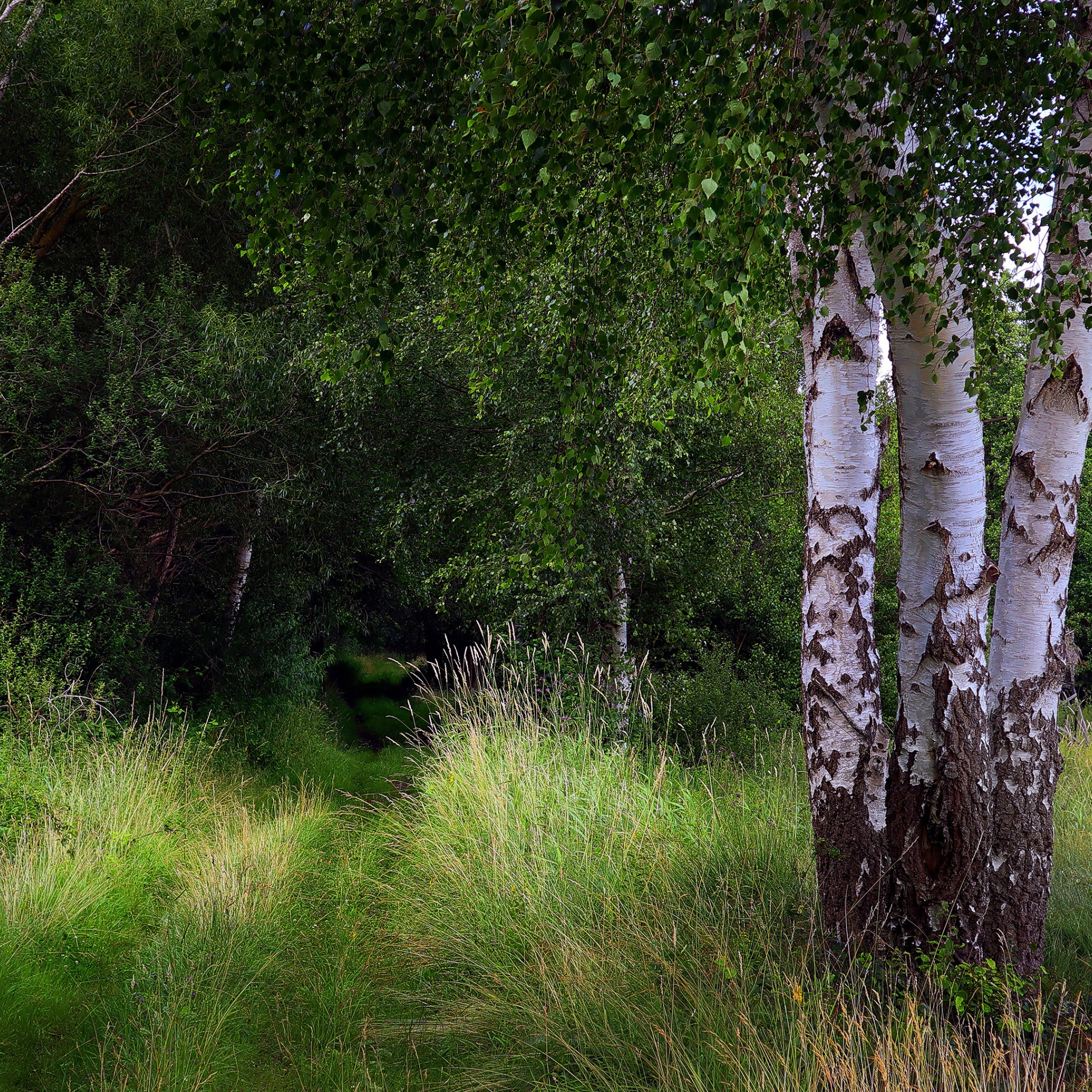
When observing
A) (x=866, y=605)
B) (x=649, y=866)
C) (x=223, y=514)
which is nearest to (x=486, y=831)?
(x=649, y=866)

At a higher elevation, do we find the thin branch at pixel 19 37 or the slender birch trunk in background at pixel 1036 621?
the thin branch at pixel 19 37

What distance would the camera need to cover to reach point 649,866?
163 inches

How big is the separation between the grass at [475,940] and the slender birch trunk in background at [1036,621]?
52 centimetres

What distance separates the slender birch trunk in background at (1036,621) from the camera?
3.26 m

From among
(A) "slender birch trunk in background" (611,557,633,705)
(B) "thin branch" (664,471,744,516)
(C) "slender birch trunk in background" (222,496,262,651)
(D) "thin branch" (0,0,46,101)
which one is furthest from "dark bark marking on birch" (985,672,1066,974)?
(D) "thin branch" (0,0,46,101)

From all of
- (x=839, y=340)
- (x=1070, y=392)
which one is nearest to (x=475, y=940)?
(x=839, y=340)

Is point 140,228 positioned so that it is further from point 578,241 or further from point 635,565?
point 578,241

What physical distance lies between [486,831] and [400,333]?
5433mm

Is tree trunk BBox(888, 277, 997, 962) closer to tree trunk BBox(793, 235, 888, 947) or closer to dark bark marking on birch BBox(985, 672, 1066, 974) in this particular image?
dark bark marking on birch BBox(985, 672, 1066, 974)

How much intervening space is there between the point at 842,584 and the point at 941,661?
1.71 ft

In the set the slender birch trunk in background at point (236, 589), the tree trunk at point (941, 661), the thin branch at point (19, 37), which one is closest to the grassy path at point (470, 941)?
the tree trunk at point (941, 661)

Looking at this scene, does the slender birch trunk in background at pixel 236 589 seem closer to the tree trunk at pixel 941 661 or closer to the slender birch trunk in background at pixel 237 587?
the slender birch trunk in background at pixel 237 587

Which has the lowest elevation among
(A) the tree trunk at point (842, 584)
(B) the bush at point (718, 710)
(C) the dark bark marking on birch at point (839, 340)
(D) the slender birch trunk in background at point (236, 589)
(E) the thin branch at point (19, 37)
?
(B) the bush at point (718, 710)

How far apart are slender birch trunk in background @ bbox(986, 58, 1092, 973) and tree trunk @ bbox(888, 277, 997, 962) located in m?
0.18
